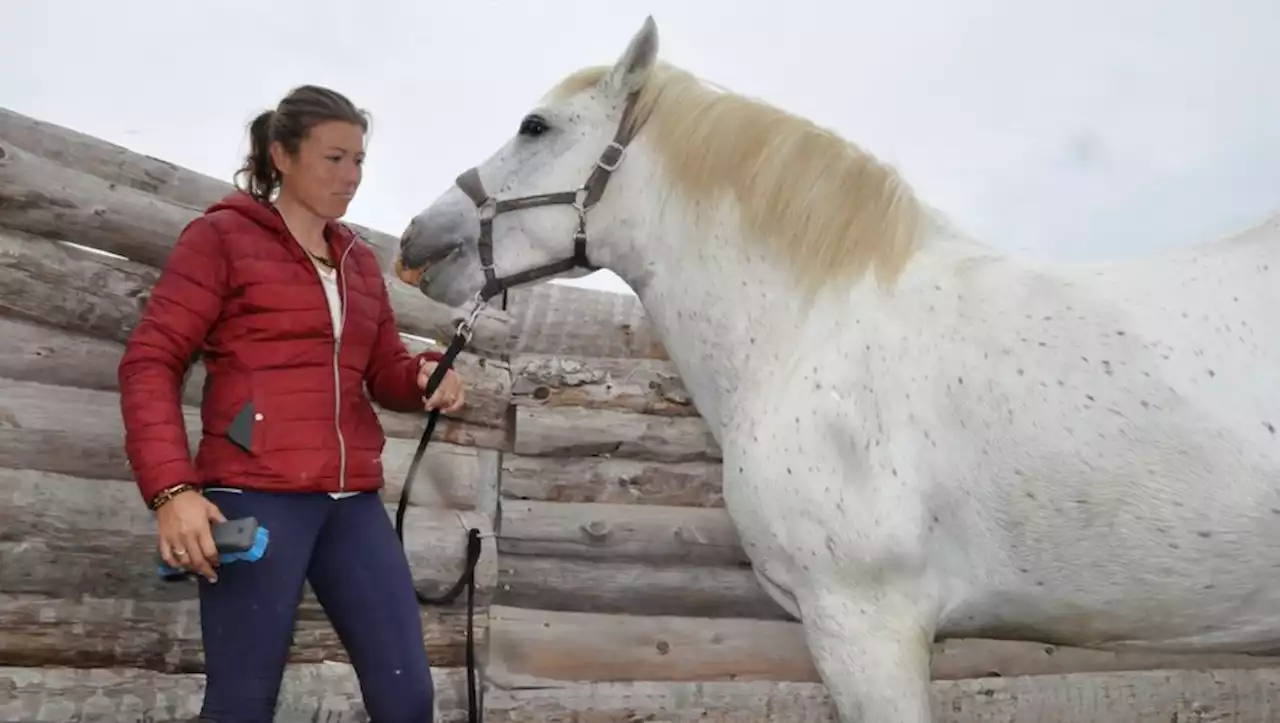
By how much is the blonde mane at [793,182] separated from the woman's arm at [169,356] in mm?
841

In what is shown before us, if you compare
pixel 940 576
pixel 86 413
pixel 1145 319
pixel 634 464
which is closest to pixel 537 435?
pixel 634 464

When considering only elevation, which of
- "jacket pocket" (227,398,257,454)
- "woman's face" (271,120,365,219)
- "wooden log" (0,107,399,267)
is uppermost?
"wooden log" (0,107,399,267)

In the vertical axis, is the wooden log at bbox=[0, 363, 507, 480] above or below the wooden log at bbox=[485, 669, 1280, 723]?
above

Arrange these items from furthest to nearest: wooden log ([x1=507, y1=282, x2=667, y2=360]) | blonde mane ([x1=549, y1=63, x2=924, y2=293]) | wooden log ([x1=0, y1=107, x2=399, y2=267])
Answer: wooden log ([x1=507, y1=282, x2=667, y2=360]) → wooden log ([x1=0, y1=107, x2=399, y2=267]) → blonde mane ([x1=549, y1=63, x2=924, y2=293])

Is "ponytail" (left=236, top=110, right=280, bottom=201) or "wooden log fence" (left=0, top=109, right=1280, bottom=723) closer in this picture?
"ponytail" (left=236, top=110, right=280, bottom=201)

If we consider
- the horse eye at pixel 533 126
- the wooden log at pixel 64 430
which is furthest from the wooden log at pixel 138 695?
the horse eye at pixel 533 126

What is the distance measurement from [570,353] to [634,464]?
1.34ft

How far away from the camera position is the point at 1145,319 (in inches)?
53.1

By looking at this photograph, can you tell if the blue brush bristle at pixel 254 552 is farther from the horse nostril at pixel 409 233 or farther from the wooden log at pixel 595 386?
the wooden log at pixel 595 386

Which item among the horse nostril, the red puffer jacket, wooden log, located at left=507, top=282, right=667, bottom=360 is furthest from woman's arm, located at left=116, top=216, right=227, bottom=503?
wooden log, located at left=507, top=282, right=667, bottom=360

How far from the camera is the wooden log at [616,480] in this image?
2.58 m

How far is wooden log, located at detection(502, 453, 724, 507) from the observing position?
2.58 meters

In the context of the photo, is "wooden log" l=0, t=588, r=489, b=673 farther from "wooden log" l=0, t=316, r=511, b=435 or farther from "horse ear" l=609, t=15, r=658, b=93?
"horse ear" l=609, t=15, r=658, b=93

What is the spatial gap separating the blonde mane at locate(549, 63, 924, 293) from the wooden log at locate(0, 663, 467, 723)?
140 centimetres
